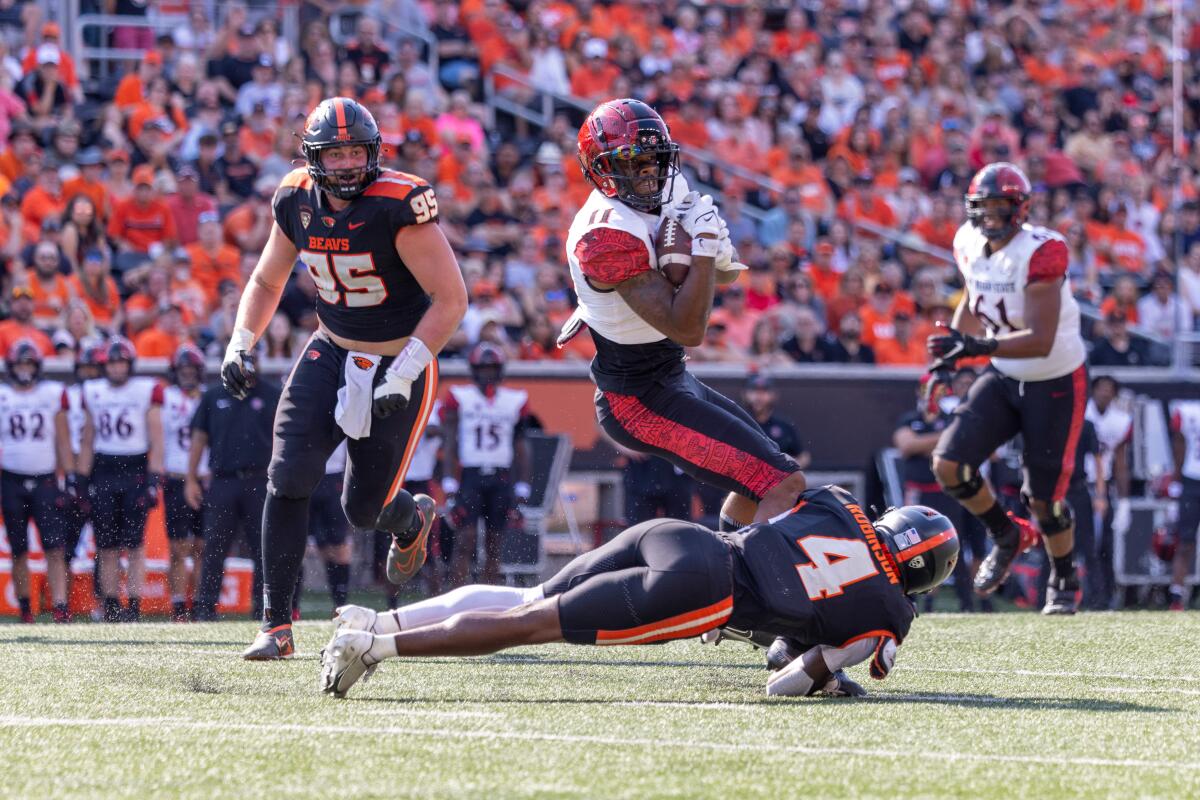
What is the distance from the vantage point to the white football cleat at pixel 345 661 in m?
4.67

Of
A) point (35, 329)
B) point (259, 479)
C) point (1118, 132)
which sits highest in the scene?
point (1118, 132)

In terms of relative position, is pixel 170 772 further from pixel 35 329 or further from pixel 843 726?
pixel 35 329

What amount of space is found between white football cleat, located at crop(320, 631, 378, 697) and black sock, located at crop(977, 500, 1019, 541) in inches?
162

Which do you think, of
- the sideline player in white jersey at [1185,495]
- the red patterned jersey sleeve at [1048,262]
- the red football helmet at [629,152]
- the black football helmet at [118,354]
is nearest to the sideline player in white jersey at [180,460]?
the black football helmet at [118,354]

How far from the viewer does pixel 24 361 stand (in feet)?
34.6

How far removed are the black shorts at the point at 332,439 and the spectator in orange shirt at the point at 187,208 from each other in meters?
6.70

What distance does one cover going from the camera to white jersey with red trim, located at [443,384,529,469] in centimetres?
1123

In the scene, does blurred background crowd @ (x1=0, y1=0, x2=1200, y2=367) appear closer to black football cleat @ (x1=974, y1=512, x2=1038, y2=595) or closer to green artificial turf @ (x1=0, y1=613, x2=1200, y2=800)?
black football cleat @ (x1=974, y1=512, x2=1038, y2=595)

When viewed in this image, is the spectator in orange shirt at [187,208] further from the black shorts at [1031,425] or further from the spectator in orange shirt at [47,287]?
the black shorts at [1031,425]

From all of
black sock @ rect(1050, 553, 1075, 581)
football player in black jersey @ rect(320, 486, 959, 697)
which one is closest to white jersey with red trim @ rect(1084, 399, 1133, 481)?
black sock @ rect(1050, 553, 1075, 581)

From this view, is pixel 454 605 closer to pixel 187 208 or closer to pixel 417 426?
pixel 417 426

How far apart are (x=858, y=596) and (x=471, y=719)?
3.68 feet

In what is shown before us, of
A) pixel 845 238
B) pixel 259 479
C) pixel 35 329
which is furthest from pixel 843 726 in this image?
pixel 845 238

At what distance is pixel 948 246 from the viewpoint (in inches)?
603
